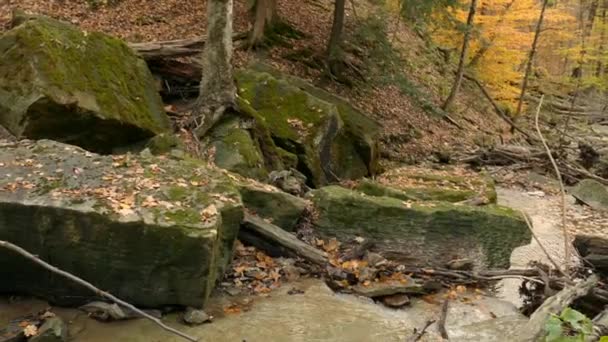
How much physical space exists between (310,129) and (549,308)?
6.77 meters

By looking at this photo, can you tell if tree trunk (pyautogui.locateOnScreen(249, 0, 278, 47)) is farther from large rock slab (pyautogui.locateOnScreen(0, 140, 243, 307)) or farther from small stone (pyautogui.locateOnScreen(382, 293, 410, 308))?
small stone (pyautogui.locateOnScreen(382, 293, 410, 308))

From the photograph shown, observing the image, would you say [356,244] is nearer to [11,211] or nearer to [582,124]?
[11,211]

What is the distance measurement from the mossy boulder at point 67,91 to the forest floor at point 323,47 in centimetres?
567

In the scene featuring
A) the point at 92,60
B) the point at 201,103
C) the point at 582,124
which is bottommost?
the point at 582,124

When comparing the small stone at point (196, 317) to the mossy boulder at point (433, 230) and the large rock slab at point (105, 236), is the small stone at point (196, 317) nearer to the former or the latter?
the large rock slab at point (105, 236)

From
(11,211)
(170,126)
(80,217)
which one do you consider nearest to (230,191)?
(80,217)

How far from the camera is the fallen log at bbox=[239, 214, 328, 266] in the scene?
7.30 m

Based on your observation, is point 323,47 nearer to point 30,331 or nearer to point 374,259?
point 374,259

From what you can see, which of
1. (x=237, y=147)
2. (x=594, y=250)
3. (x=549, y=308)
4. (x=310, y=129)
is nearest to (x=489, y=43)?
(x=310, y=129)

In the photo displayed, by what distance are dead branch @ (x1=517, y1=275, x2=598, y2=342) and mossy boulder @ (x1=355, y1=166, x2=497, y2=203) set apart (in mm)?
3416

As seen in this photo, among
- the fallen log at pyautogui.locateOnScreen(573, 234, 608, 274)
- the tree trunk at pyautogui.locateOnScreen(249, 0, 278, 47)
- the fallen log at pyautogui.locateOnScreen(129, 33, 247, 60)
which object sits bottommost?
the fallen log at pyautogui.locateOnScreen(573, 234, 608, 274)

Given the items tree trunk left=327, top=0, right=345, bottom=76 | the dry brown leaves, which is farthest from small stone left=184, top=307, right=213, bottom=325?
tree trunk left=327, top=0, right=345, bottom=76

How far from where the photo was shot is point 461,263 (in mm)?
7633

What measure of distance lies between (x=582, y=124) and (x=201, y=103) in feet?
73.4
